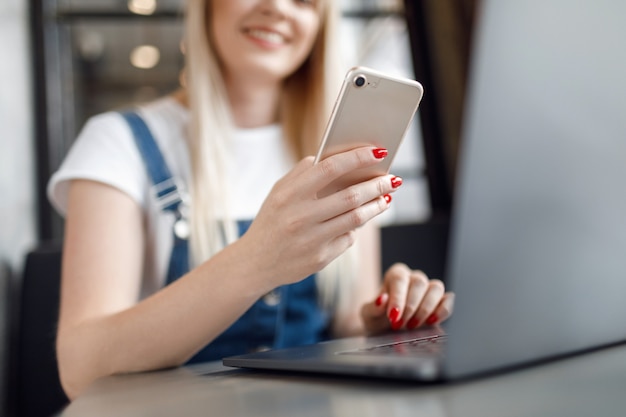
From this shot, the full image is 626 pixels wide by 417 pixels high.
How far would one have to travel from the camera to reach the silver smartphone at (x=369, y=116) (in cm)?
53

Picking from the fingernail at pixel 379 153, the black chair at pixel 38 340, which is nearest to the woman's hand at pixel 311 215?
the fingernail at pixel 379 153

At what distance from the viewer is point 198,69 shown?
1.12 meters

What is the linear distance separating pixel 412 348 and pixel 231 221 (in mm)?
594

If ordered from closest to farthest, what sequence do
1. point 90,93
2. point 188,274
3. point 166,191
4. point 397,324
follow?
1. point 188,274
2. point 397,324
3. point 166,191
4. point 90,93

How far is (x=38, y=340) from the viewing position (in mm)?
1261

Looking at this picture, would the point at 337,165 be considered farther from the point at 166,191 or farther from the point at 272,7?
the point at 272,7

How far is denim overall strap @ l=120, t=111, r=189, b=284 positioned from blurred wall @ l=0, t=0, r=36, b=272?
15.2 inches

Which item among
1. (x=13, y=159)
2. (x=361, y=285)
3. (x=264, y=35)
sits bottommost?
(x=361, y=285)

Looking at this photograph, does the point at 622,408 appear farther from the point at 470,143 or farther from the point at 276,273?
the point at 276,273

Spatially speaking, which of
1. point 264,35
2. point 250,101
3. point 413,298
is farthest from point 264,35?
point 413,298

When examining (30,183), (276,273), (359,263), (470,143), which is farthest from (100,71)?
(470,143)

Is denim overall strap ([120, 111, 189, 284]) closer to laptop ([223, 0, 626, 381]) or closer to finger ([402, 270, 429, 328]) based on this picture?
finger ([402, 270, 429, 328])

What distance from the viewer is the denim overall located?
1.00 m

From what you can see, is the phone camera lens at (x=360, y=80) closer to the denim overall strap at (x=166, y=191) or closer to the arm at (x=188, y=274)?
the arm at (x=188, y=274)
